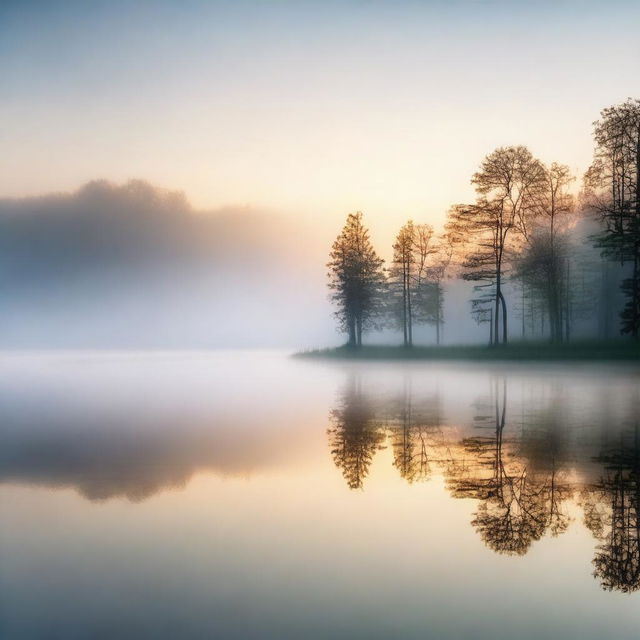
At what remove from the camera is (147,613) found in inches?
255

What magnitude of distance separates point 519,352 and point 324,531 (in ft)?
171

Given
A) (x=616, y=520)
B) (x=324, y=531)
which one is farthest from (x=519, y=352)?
(x=324, y=531)

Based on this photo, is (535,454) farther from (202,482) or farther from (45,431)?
(45,431)

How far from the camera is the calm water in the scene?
6414 mm

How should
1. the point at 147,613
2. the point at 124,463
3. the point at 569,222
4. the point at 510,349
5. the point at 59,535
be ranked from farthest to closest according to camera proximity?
the point at 569,222 < the point at 510,349 < the point at 124,463 < the point at 59,535 < the point at 147,613

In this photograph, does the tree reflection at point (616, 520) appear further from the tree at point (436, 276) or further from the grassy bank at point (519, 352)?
the tree at point (436, 276)

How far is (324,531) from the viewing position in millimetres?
9109

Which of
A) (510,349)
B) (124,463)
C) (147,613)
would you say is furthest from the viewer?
(510,349)

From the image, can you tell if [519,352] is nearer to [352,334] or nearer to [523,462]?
[352,334]

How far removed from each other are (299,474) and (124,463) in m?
4.12

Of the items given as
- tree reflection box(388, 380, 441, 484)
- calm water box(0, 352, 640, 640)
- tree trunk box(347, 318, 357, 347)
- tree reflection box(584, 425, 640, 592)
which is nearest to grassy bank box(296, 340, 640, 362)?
tree trunk box(347, 318, 357, 347)

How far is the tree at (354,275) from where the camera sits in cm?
7819

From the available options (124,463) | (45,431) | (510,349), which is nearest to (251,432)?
(124,463)

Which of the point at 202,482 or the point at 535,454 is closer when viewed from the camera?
the point at 202,482
